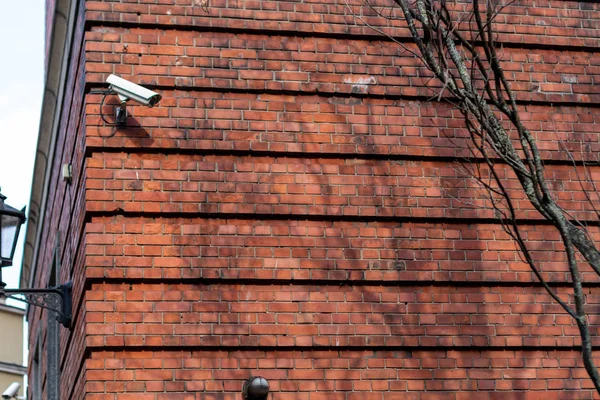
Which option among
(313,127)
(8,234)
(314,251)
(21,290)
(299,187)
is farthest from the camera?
(8,234)

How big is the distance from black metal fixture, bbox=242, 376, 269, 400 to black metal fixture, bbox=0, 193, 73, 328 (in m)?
1.86

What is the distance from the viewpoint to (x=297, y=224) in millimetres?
6383

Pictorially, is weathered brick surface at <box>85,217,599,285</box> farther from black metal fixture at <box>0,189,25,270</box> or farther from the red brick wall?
black metal fixture at <box>0,189,25,270</box>

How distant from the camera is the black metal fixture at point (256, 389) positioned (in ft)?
19.2

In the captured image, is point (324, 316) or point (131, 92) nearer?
point (131, 92)

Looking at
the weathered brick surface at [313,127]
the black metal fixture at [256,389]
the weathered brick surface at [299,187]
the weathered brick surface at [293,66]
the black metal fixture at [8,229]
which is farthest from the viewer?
the black metal fixture at [8,229]

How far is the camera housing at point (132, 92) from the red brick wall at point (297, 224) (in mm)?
284

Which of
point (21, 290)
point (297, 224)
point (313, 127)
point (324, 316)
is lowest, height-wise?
point (324, 316)

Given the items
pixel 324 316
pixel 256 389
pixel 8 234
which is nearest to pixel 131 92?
pixel 324 316

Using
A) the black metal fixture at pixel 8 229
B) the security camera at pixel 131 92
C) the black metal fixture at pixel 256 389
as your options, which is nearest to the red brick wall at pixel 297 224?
the black metal fixture at pixel 256 389

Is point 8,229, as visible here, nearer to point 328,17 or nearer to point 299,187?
point 299,187

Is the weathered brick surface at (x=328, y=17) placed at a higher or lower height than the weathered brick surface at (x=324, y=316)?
higher

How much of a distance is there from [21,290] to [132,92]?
2057 millimetres

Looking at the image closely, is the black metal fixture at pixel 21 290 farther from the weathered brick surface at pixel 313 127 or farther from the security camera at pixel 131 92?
the security camera at pixel 131 92
